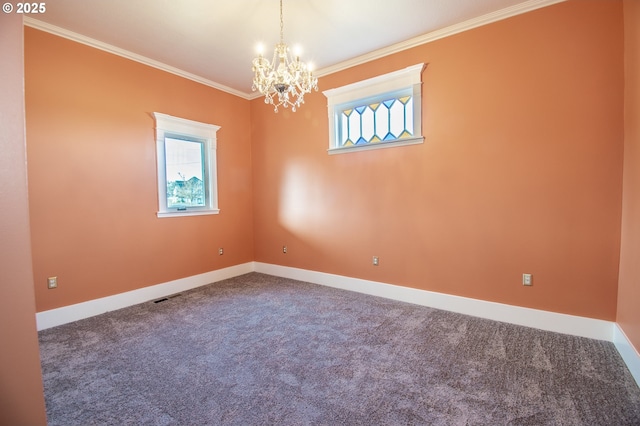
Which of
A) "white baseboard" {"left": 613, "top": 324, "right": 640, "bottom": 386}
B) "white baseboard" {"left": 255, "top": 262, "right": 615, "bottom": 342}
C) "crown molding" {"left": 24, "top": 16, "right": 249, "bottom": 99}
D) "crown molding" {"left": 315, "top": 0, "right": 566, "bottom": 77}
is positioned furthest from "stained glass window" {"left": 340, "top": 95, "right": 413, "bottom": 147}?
"white baseboard" {"left": 613, "top": 324, "right": 640, "bottom": 386}

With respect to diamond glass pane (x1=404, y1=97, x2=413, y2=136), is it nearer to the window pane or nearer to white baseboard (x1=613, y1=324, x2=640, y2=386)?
white baseboard (x1=613, y1=324, x2=640, y2=386)

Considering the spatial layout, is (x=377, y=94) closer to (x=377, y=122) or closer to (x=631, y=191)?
(x=377, y=122)

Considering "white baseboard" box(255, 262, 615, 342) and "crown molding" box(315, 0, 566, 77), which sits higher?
"crown molding" box(315, 0, 566, 77)

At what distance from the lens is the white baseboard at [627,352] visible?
194 cm

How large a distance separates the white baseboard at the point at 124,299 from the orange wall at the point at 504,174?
78.5 inches

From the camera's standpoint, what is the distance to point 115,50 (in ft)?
11.0

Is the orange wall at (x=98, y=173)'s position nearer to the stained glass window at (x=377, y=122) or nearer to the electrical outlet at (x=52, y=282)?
the electrical outlet at (x=52, y=282)

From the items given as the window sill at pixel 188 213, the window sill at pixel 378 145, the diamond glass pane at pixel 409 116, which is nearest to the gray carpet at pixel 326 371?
the window sill at pixel 188 213

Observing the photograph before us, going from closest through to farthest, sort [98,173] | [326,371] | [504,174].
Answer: [326,371] < [504,174] < [98,173]

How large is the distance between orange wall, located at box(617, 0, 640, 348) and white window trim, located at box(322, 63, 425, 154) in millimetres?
1651

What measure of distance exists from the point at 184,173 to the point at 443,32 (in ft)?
12.4

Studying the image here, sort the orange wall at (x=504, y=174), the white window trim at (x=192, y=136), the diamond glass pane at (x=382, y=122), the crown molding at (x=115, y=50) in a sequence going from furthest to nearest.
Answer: the white window trim at (x=192, y=136)
the diamond glass pane at (x=382, y=122)
the crown molding at (x=115, y=50)
the orange wall at (x=504, y=174)

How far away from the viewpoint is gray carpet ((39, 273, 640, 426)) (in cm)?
168

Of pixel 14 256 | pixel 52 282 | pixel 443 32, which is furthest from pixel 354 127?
pixel 52 282
